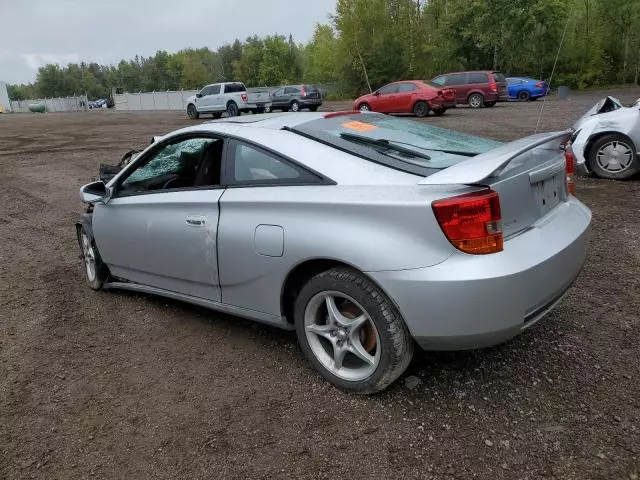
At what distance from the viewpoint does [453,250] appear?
8.05ft

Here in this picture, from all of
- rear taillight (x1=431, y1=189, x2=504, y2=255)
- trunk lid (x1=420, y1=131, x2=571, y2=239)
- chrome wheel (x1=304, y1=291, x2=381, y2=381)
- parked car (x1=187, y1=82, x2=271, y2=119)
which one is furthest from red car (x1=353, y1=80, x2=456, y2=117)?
rear taillight (x1=431, y1=189, x2=504, y2=255)

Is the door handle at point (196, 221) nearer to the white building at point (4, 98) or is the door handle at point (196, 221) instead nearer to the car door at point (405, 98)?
the car door at point (405, 98)

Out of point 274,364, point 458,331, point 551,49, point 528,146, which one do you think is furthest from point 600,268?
point 551,49

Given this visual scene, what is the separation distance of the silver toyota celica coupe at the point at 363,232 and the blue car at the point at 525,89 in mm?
29009

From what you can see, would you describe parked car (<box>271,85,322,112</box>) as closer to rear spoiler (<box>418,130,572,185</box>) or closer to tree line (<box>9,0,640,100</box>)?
tree line (<box>9,0,640,100</box>)

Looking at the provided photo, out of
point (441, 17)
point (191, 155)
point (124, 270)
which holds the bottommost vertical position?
point (124, 270)

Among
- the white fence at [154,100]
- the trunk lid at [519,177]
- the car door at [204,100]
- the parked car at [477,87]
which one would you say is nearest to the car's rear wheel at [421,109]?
the parked car at [477,87]

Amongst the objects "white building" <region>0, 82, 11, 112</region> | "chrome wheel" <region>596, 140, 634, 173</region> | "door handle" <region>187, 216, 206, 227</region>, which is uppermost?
"white building" <region>0, 82, 11, 112</region>

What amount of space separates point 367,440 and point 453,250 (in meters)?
0.98

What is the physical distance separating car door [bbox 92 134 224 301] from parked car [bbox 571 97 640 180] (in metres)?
5.98

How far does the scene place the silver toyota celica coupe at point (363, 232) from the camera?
246cm

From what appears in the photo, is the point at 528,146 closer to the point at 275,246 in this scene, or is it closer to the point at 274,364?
the point at 275,246

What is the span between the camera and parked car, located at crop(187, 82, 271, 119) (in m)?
27.0

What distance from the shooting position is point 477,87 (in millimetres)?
24938
